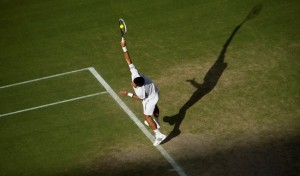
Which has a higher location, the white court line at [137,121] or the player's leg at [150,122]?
the player's leg at [150,122]

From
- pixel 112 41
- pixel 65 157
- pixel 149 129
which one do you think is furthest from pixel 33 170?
pixel 112 41

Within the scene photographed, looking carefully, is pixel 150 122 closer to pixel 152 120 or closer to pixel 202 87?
pixel 152 120

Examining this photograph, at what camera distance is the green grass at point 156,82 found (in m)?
11.2

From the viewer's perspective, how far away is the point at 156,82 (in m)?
14.7

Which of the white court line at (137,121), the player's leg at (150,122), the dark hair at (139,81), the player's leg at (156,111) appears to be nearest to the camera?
the white court line at (137,121)

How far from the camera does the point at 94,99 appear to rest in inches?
556

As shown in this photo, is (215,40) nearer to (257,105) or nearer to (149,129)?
(257,105)

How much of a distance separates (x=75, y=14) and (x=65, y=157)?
402 inches

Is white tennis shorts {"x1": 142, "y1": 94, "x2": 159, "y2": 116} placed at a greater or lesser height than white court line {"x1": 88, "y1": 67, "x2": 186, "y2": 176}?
greater

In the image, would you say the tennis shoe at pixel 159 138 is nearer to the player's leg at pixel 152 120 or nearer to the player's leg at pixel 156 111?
the player's leg at pixel 152 120

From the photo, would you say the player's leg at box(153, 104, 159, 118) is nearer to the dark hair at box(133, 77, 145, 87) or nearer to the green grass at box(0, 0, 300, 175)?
the green grass at box(0, 0, 300, 175)

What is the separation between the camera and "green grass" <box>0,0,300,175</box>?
11.2 metres

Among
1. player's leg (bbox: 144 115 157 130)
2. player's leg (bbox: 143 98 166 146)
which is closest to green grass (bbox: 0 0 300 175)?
player's leg (bbox: 143 98 166 146)

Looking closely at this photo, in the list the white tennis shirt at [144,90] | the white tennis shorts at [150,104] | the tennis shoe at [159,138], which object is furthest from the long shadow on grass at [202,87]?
the white tennis shirt at [144,90]
